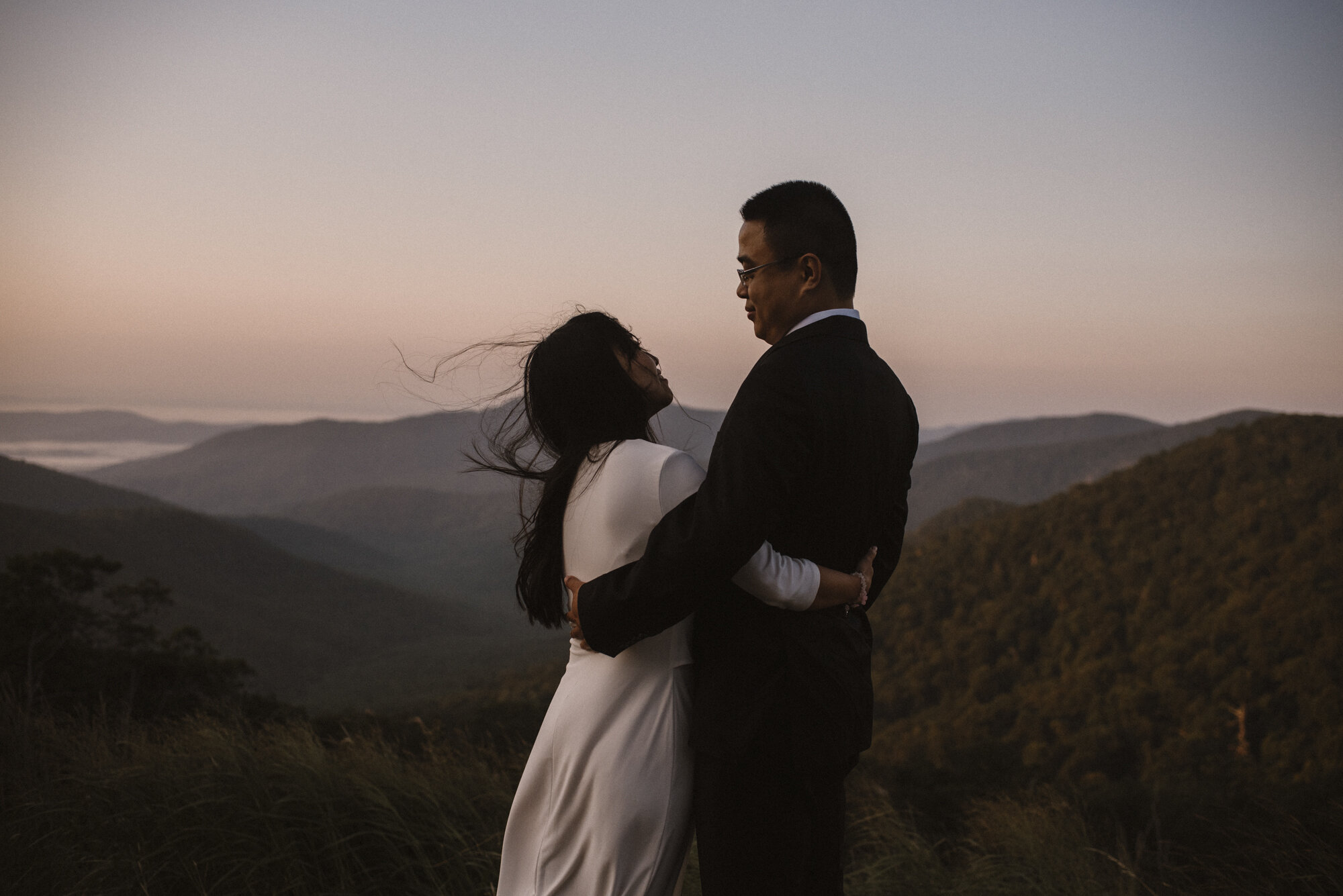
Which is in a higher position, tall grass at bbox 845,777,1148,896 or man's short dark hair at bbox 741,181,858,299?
man's short dark hair at bbox 741,181,858,299

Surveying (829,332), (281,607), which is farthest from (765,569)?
(281,607)

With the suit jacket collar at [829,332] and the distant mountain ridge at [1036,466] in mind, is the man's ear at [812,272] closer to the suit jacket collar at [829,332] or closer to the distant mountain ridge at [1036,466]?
the suit jacket collar at [829,332]

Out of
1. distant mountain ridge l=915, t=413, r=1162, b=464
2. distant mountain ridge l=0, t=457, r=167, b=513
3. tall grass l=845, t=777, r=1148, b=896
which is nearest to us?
tall grass l=845, t=777, r=1148, b=896

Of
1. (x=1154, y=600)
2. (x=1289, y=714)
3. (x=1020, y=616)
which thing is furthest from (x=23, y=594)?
(x=1154, y=600)

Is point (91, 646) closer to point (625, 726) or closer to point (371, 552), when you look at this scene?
point (625, 726)

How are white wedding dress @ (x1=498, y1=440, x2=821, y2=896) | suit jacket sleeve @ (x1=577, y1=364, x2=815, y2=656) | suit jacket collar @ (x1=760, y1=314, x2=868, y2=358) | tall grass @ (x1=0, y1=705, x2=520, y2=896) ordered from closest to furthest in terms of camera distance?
suit jacket sleeve @ (x1=577, y1=364, x2=815, y2=656)
white wedding dress @ (x1=498, y1=440, x2=821, y2=896)
suit jacket collar @ (x1=760, y1=314, x2=868, y2=358)
tall grass @ (x1=0, y1=705, x2=520, y2=896)

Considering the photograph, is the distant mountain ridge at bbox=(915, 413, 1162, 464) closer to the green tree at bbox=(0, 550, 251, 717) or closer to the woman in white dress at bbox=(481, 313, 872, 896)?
the green tree at bbox=(0, 550, 251, 717)

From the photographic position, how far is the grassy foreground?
302 cm

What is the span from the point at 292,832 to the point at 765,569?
2492mm

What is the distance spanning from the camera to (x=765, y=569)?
1700 mm

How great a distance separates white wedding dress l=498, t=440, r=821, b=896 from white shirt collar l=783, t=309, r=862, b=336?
389mm

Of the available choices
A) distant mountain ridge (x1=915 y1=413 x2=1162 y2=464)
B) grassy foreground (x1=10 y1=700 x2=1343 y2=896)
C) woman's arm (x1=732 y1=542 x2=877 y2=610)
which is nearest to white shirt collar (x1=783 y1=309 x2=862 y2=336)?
woman's arm (x1=732 y1=542 x2=877 y2=610)

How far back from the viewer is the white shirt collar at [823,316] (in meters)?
1.92

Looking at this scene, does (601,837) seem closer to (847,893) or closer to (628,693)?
(628,693)
